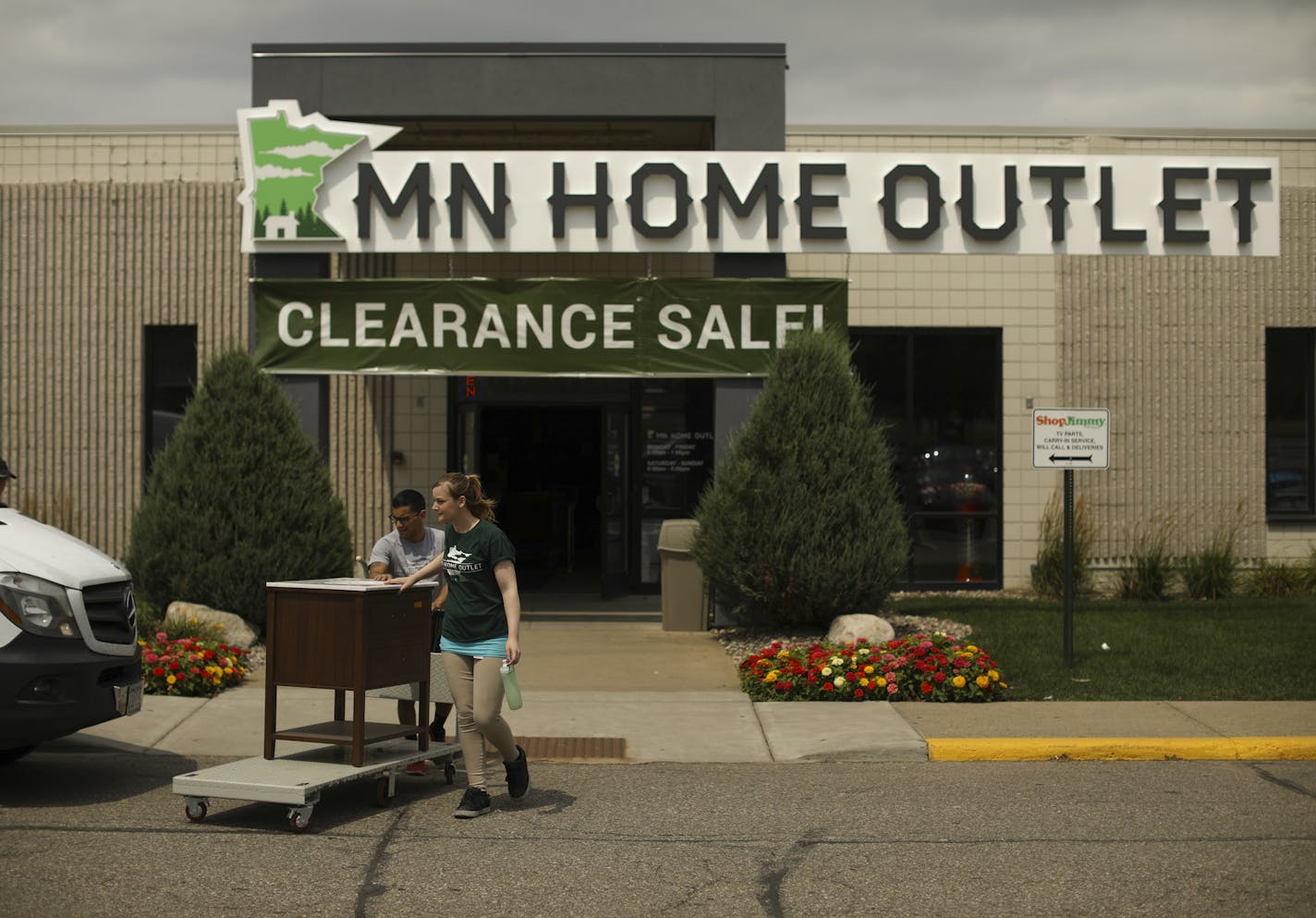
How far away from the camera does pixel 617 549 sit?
1700cm

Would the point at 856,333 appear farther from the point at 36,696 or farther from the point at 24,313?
the point at 36,696

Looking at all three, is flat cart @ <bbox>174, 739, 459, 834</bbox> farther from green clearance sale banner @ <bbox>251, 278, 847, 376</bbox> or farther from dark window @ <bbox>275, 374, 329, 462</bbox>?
dark window @ <bbox>275, 374, 329, 462</bbox>

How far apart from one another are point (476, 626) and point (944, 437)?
36.4 feet

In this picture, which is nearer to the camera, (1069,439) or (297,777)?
(297,777)

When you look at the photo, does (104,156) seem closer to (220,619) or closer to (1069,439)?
(220,619)

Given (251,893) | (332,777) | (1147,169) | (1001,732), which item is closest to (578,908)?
(251,893)

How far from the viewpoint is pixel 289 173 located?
13656 mm

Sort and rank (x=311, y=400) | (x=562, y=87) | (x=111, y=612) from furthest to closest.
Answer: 1. (x=562, y=87)
2. (x=311, y=400)
3. (x=111, y=612)

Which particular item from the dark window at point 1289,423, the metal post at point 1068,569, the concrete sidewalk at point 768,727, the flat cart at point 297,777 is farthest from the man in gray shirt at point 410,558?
the dark window at point 1289,423

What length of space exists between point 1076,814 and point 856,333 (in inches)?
415

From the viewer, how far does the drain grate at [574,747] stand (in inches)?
354

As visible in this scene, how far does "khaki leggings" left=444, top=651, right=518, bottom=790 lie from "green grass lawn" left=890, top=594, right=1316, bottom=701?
4884 millimetres

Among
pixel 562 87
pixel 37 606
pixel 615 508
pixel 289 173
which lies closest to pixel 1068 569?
pixel 615 508

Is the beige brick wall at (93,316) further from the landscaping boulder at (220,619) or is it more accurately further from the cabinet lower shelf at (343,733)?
the cabinet lower shelf at (343,733)
